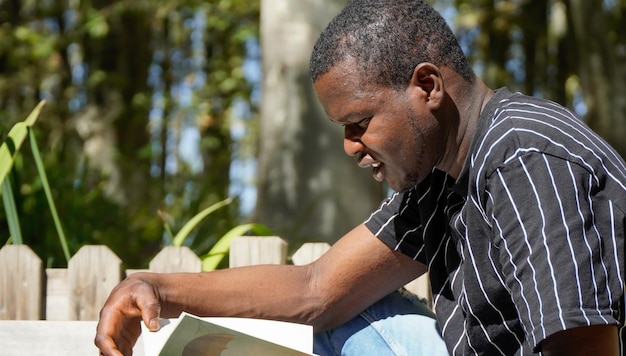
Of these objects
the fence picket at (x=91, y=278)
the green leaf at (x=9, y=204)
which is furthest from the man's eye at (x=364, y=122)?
the green leaf at (x=9, y=204)

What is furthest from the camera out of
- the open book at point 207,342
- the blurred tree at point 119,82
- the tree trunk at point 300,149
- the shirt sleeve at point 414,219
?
the blurred tree at point 119,82

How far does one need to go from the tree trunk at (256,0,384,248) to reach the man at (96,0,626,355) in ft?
9.77

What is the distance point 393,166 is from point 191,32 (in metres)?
12.7

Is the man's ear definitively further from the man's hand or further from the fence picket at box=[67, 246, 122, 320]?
the fence picket at box=[67, 246, 122, 320]

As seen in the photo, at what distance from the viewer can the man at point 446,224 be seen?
67.6 inches

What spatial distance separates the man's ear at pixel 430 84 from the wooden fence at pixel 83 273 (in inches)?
46.3

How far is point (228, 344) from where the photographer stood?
2033 mm

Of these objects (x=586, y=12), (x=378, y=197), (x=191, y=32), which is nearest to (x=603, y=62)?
(x=586, y=12)

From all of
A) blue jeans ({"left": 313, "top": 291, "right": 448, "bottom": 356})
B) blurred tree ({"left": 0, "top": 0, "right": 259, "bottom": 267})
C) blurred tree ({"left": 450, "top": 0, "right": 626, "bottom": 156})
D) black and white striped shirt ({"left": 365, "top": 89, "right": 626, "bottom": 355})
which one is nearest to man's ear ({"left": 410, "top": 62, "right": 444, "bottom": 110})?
black and white striped shirt ({"left": 365, "top": 89, "right": 626, "bottom": 355})

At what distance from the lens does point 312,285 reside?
2.75 m

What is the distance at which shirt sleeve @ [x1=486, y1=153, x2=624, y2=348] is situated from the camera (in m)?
1.68

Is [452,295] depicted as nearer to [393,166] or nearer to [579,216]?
[393,166]

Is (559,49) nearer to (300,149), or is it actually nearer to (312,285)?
(300,149)

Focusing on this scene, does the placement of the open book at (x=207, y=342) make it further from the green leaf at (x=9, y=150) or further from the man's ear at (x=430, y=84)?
the green leaf at (x=9, y=150)
